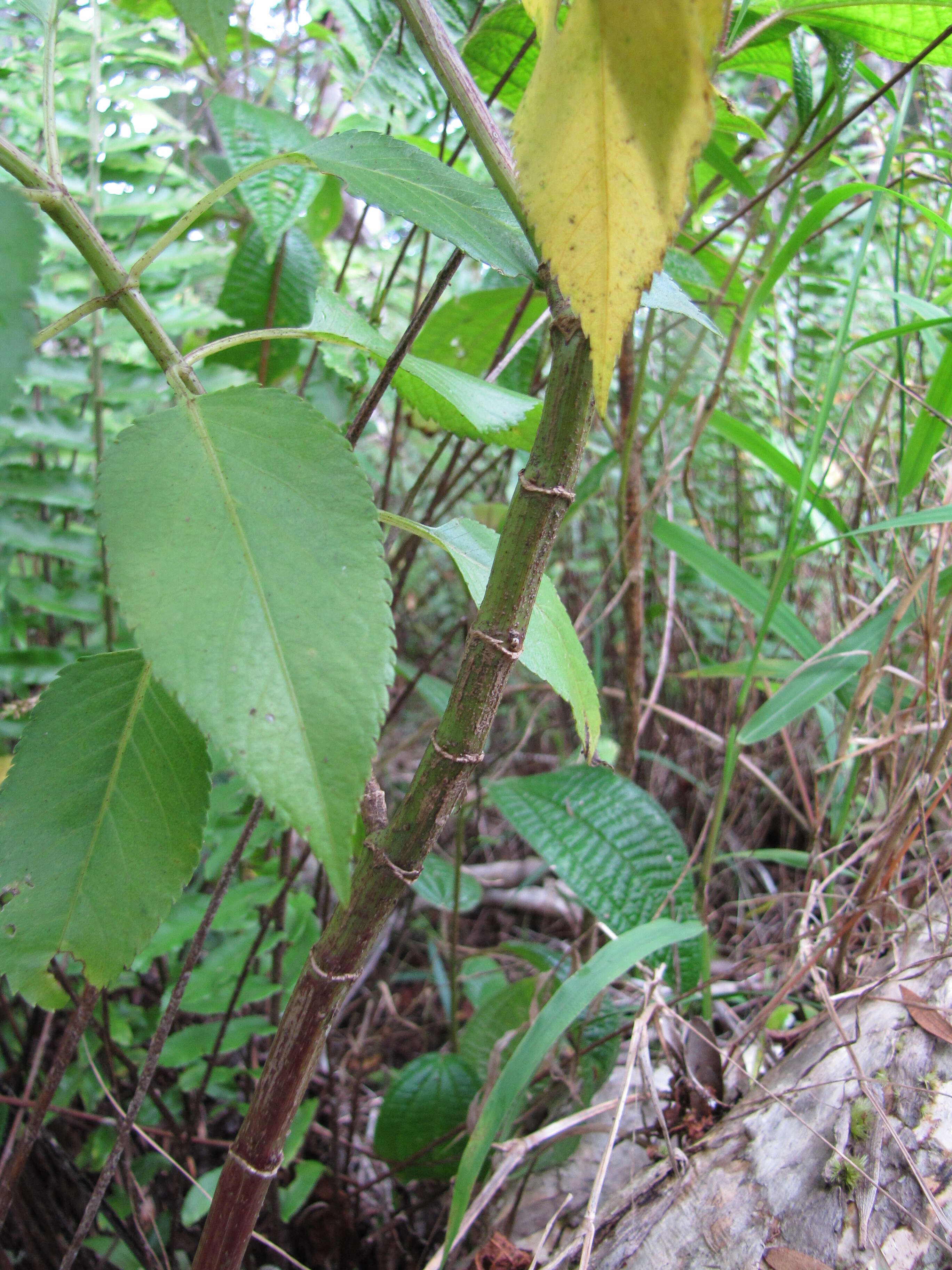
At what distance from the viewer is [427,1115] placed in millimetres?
853

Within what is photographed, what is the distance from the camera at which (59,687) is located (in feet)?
1.27

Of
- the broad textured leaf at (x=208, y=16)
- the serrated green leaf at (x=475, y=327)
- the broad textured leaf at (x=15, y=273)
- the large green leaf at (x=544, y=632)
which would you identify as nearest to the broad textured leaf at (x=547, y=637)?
the large green leaf at (x=544, y=632)

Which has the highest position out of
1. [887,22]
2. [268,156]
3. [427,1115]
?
[887,22]

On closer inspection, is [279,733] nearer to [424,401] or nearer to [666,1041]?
[424,401]

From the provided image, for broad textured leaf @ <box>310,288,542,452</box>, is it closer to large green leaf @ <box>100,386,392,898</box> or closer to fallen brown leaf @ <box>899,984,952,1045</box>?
large green leaf @ <box>100,386,392,898</box>

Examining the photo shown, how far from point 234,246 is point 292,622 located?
139 centimetres

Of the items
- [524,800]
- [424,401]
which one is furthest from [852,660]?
[424,401]

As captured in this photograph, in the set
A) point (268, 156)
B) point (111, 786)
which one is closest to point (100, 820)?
point (111, 786)

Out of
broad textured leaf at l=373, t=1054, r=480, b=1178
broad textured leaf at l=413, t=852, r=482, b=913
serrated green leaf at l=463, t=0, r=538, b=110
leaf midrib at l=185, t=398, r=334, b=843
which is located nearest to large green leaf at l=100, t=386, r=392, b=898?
leaf midrib at l=185, t=398, r=334, b=843

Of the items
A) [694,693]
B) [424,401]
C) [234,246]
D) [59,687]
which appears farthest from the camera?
[694,693]

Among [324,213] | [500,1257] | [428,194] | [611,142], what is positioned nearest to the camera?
[611,142]

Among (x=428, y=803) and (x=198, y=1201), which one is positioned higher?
(x=428, y=803)

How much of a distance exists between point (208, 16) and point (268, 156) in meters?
0.37

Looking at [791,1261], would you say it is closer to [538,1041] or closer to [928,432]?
[538,1041]
